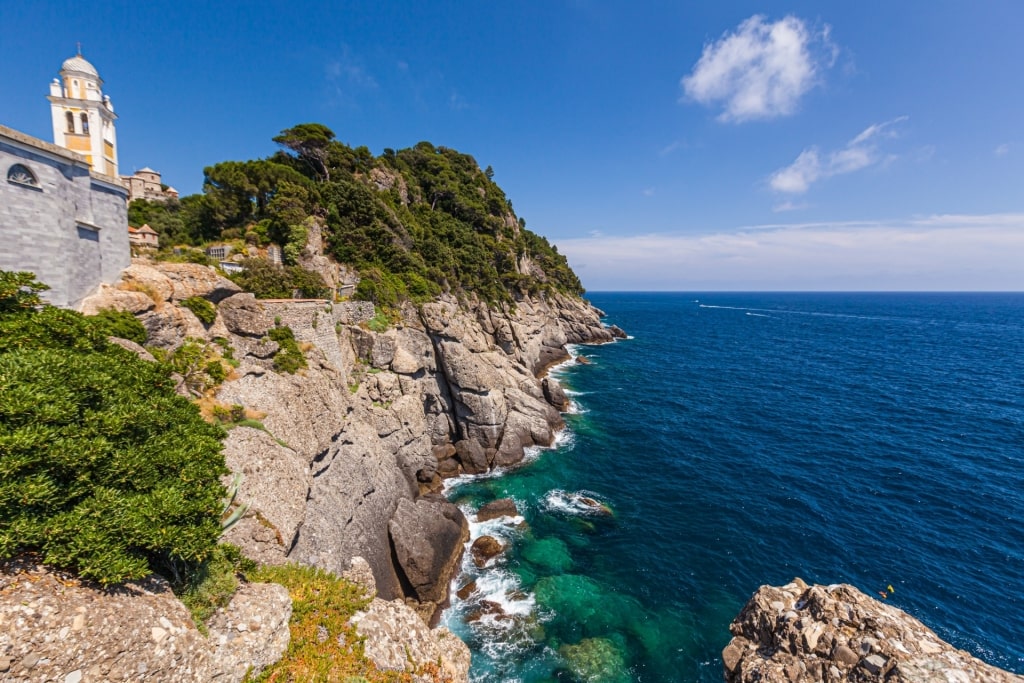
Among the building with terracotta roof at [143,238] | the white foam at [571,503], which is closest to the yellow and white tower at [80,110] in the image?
the building with terracotta roof at [143,238]

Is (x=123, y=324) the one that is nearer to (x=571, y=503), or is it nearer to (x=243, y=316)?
(x=243, y=316)

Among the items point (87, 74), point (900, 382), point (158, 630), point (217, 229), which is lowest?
point (900, 382)

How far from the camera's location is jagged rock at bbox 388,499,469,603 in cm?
2077

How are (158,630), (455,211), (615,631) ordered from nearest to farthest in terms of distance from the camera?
1. (158,630)
2. (615,631)
3. (455,211)

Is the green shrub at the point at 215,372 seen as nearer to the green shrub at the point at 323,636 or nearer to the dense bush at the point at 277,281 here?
the dense bush at the point at 277,281

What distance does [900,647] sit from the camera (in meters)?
10.9

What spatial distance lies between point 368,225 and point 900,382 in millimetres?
73820

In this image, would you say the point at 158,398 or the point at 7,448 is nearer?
the point at 7,448

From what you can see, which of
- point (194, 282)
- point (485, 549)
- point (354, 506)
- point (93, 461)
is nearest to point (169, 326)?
point (194, 282)

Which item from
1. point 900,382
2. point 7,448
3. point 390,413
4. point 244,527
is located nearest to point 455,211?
point 390,413

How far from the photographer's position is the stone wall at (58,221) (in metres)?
14.9

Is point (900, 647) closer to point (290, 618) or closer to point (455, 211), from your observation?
point (290, 618)

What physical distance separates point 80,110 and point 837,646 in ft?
142

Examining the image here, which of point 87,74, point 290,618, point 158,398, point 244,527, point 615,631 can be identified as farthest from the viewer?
point 87,74
